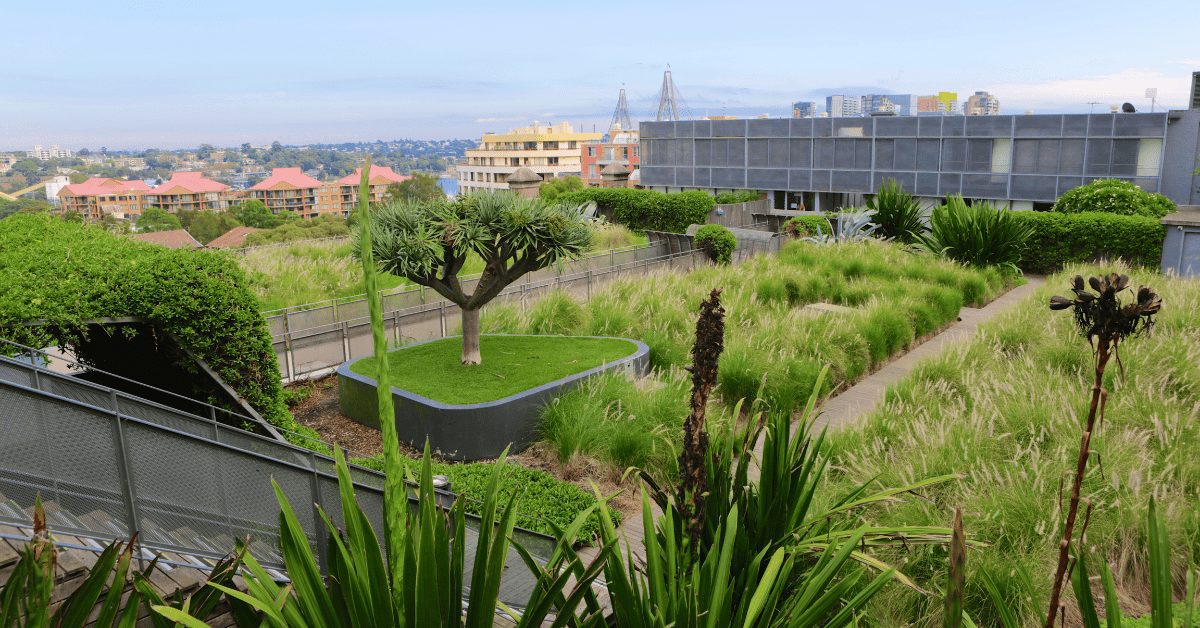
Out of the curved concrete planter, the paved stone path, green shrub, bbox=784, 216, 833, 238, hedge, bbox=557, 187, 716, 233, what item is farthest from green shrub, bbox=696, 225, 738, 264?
the curved concrete planter

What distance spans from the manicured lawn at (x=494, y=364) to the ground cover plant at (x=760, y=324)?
688 mm

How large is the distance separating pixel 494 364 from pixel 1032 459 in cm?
657

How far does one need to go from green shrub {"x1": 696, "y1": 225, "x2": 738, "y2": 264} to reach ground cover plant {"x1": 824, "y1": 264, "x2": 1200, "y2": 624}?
11.6 meters

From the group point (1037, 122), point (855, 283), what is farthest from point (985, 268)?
point (1037, 122)

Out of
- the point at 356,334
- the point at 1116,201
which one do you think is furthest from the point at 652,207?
the point at 356,334

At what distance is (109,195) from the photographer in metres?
132

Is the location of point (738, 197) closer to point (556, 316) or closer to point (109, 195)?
point (556, 316)

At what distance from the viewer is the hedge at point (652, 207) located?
105ft

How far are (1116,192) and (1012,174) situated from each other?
50.9 feet

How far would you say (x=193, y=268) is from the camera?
8.57 m

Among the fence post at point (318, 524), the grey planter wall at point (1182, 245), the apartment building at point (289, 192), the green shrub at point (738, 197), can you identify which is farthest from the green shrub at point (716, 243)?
the apartment building at point (289, 192)

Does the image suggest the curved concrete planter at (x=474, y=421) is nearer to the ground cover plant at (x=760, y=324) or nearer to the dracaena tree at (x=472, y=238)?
the ground cover plant at (x=760, y=324)

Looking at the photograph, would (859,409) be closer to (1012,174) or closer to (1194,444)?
(1194,444)

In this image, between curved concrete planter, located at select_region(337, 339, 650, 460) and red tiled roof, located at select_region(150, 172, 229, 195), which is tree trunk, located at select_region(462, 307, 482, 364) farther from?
red tiled roof, located at select_region(150, 172, 229, 195)
